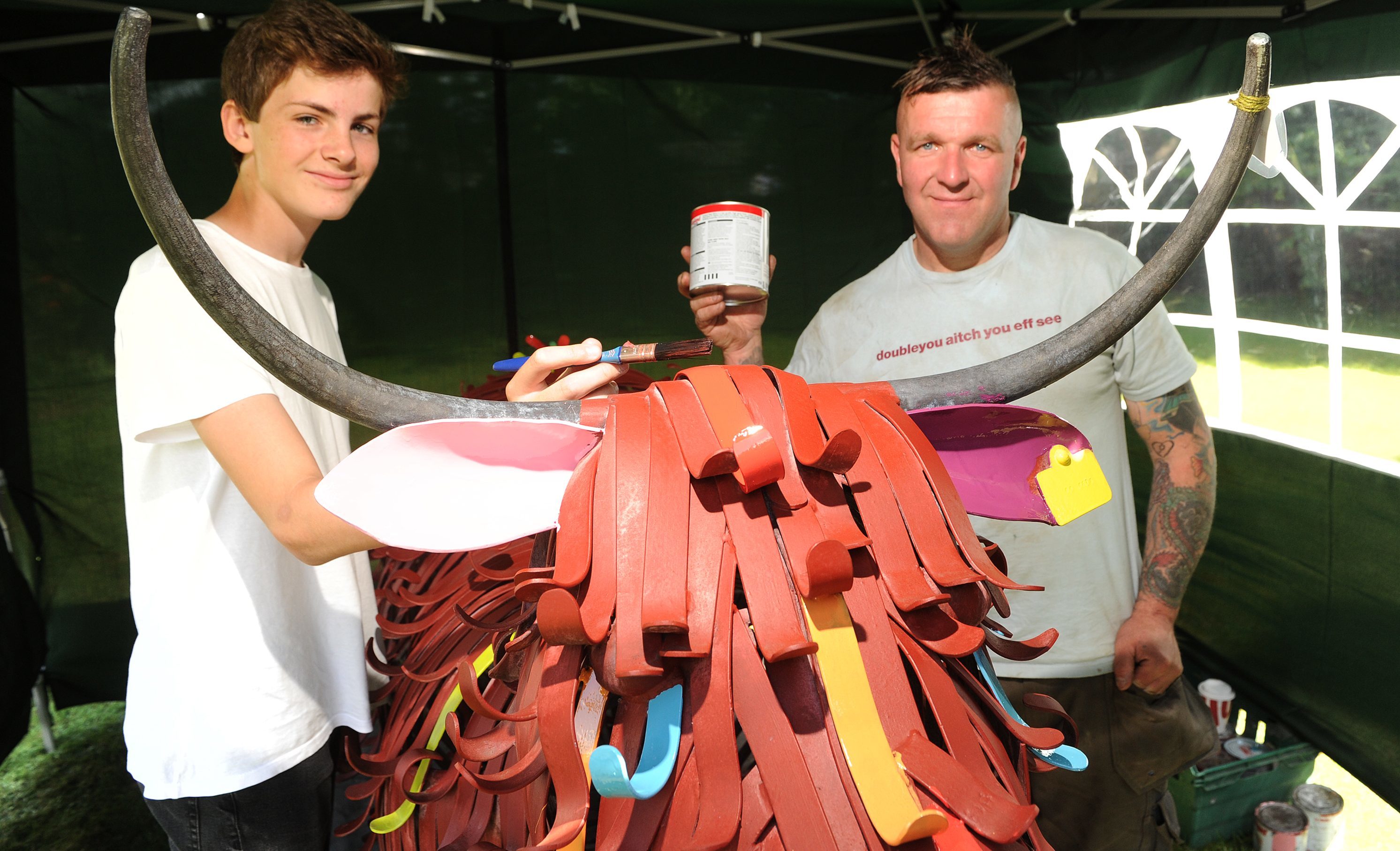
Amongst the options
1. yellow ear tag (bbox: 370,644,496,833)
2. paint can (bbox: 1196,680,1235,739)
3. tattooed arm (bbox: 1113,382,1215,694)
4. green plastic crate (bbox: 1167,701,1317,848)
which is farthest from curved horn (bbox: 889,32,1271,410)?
paint can (bbox: 1196,680,1235,739)

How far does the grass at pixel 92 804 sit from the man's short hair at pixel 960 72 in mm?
2626

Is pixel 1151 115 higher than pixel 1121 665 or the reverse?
higher

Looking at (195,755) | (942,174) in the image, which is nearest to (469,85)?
(942,174)

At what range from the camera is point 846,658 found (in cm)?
86

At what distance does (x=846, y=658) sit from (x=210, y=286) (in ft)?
2.38

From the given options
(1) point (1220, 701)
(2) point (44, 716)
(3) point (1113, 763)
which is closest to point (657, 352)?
(3) point (1113, 763)

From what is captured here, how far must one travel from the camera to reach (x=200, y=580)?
56.3 inches

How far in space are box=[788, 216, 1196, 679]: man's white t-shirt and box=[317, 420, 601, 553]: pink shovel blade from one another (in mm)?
1291

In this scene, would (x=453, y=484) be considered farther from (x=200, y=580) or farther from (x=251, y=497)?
(x=200, y=580)

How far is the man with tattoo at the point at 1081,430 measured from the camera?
1976 mm

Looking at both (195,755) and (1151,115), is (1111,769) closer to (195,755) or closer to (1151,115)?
(195,755)

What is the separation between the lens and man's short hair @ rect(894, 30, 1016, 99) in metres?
1.93

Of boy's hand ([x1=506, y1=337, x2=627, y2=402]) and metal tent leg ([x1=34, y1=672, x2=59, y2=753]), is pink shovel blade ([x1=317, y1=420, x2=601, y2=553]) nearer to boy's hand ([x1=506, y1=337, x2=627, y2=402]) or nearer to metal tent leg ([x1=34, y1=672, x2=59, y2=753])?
boy's hand ([x1=506, y1=337, x2=627, y2=402])

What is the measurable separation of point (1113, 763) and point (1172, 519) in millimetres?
586
